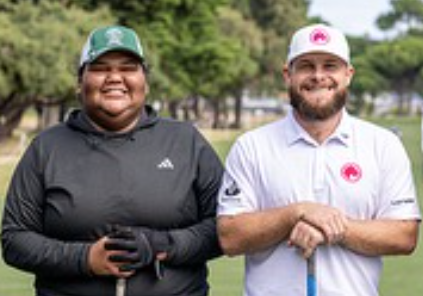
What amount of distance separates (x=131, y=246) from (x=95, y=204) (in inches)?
9.9

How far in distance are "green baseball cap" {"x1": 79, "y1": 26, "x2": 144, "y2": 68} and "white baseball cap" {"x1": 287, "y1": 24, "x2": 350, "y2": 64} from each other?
60 cm

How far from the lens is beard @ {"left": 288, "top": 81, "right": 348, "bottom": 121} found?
3.52 meters

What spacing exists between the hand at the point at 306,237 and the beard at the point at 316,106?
1.48 ft

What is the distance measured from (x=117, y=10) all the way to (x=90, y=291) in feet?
125

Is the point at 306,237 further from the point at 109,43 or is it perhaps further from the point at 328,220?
the point at 109,43

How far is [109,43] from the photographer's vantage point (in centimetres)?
353

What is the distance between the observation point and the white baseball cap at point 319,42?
352 cm

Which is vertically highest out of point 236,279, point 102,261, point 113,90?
point 113,90

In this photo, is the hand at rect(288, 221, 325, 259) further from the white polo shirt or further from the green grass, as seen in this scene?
the green grass

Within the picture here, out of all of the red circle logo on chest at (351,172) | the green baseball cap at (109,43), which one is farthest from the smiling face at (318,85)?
the green baseball cap at (109,43)

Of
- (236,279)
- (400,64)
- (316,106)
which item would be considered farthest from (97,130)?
(400,64)

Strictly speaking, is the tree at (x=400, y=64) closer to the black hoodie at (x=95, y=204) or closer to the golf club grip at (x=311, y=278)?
the black hoodie at (x=95, y=204)

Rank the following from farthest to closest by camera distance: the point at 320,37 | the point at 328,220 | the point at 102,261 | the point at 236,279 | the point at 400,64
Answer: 1. the point at 400,64
2. the point at 236,279
3. the point at 320,37
4. the point at 102,261
5. the point at 328,220

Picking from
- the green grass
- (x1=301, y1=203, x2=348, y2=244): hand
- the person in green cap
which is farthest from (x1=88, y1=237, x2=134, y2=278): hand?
the green grass
